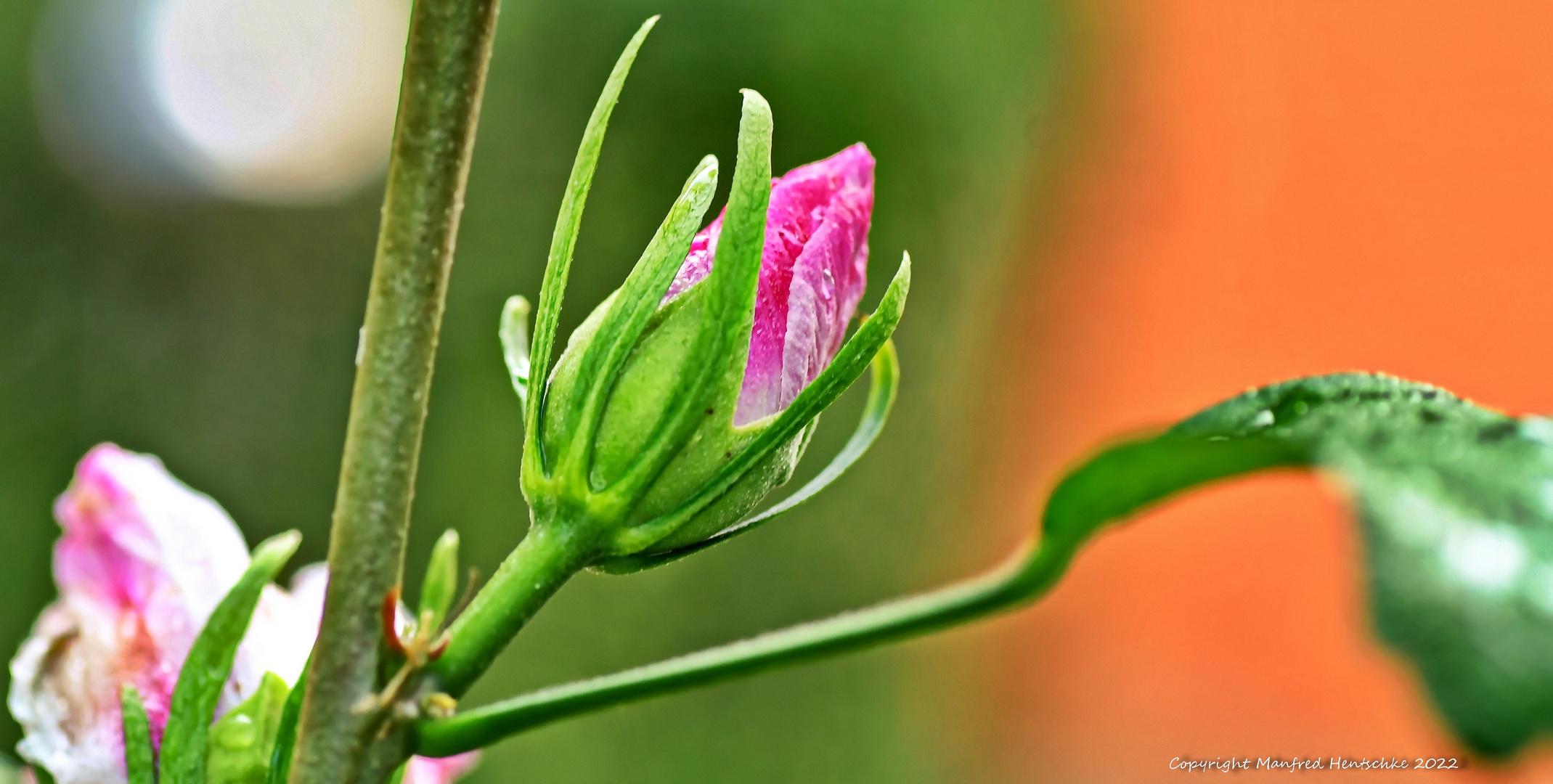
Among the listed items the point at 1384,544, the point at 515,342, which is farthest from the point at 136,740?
the point at 1384,544

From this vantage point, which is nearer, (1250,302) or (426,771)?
(426,771)

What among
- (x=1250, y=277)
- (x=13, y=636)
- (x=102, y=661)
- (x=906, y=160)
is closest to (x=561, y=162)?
(x=906, y=160)

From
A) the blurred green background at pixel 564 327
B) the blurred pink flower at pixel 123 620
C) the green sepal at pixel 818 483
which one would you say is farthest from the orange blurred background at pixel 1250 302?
the blurred pink flower at pixel 123 620

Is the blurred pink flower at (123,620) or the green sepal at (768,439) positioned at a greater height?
the green sepal at (768,439)

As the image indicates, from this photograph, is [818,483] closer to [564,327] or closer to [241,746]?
[241,746]

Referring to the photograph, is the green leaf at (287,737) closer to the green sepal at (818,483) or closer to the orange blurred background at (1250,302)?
the green sepal at (818,483)

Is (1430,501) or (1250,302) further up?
(1250,302)

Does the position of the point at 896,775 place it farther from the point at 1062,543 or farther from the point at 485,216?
the point at 1062,543
